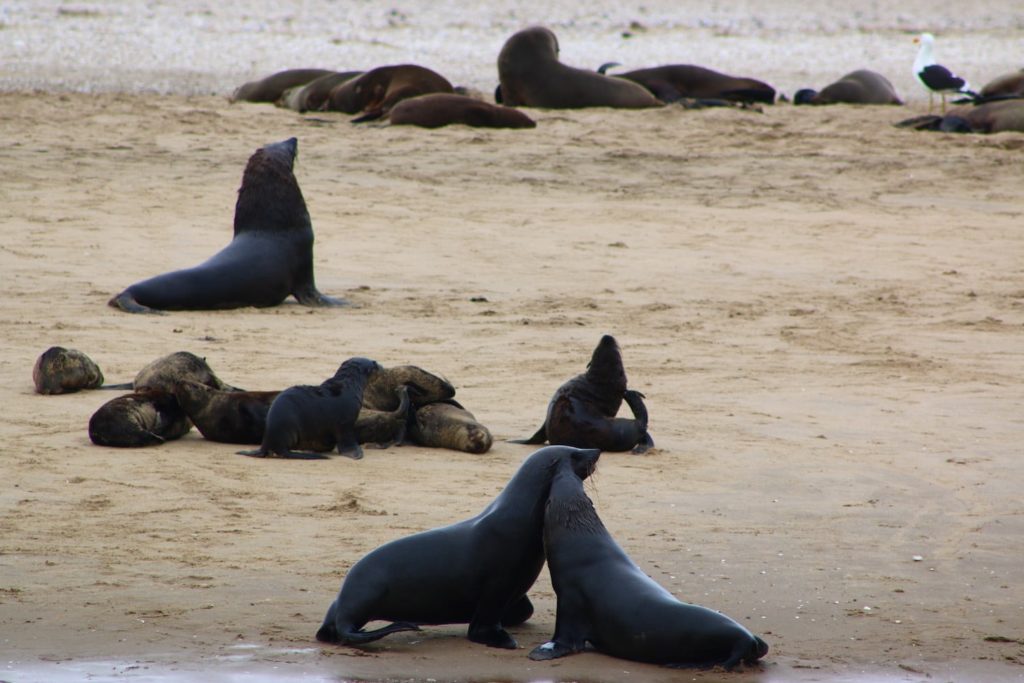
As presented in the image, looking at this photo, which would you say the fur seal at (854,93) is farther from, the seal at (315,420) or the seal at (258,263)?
the seal at (315,420)

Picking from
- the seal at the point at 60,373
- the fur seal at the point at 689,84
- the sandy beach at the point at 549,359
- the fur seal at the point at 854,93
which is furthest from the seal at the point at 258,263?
the fur seal at the point at 854,93

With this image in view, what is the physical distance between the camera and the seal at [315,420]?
18.5ft

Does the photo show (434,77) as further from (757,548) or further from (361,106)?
(757,548)

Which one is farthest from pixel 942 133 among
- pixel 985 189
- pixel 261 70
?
pixel 261 70

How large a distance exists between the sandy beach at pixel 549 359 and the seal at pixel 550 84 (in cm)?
48

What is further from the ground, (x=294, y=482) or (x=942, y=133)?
(x=942, y=133)

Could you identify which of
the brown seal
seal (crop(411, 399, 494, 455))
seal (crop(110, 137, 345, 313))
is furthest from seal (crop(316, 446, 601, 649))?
the brown seal

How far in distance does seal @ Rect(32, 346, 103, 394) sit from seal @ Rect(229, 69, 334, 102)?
1186 centimetres

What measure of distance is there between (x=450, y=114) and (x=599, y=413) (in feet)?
32.9

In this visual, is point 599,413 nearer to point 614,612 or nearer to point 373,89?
point 614,612

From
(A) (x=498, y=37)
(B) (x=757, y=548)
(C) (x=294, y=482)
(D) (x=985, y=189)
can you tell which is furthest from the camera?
(A) (x=498, y=37)

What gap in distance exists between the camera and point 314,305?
348 inches

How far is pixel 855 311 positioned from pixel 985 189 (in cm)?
488

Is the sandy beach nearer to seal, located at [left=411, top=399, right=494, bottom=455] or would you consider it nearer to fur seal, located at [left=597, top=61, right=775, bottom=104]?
seal, located at [left=411, top=399, right=494, bottom=455]
